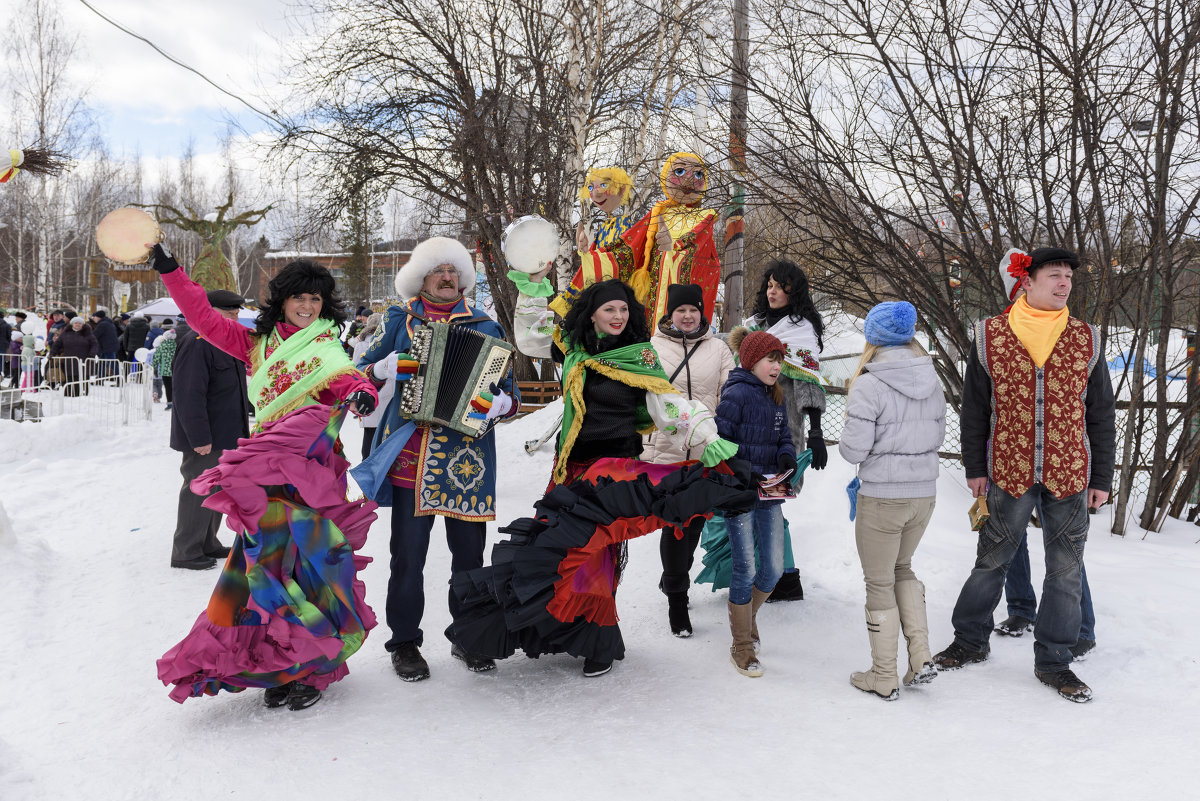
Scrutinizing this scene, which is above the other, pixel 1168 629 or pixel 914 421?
pixel 914 421

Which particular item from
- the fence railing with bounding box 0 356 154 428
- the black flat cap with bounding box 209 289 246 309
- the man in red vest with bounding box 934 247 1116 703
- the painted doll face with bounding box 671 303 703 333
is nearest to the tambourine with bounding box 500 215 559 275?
the painted doll face with bounding box 671 303 703 333

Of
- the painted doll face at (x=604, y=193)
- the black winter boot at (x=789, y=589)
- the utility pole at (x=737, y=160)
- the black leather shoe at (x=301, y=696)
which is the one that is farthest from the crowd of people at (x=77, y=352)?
the black winter boot at (x=789, y=589)

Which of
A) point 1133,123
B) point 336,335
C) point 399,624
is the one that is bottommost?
point 399,624

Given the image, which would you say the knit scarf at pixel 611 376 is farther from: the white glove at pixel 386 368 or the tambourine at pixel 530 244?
the white glove at pixel 386 368

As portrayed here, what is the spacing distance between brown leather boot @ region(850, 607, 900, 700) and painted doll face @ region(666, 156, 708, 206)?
115 inches

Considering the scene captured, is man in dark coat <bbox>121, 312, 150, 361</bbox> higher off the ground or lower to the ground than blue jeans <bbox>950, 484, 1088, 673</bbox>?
higher

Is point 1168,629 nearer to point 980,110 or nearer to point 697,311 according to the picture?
point 697,311

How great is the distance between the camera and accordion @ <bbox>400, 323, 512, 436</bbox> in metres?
3.84

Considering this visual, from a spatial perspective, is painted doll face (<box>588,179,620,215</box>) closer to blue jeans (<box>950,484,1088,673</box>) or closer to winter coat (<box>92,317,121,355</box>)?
blue jeans (<box>950,484,1088,673</box>)

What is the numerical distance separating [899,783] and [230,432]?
496cm

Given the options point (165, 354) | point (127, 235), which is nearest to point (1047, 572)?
→ point (127, 235)

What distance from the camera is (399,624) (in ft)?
13.0

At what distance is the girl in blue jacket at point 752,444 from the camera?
4109mm

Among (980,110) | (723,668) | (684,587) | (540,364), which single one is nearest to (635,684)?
(723,668)
